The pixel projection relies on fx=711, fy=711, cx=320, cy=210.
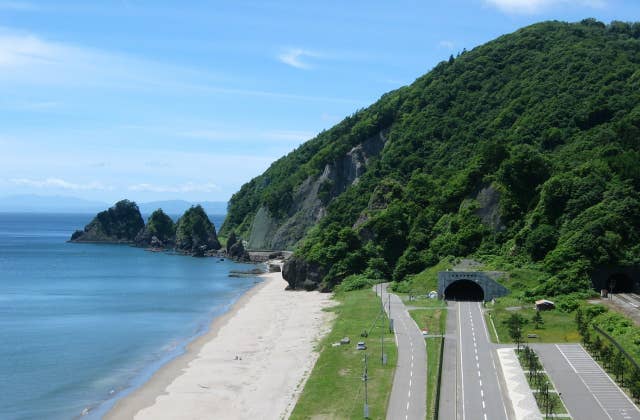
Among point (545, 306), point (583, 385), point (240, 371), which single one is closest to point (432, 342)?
point (583, 385)

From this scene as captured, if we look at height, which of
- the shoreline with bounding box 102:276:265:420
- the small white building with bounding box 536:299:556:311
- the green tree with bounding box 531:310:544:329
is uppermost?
the small white building with bounding box 536:299:556:311

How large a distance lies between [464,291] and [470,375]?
129ft

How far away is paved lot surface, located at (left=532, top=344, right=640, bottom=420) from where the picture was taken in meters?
45.2

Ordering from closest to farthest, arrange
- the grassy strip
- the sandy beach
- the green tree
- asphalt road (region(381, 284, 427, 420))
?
the grassy strip
asphalt road (region(381, 284, 427, 420))
the sandy beach
the green tree

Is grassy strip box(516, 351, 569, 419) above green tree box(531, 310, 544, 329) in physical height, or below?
below

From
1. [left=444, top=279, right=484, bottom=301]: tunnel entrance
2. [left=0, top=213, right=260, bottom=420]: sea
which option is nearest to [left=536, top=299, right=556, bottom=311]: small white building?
[left=444, top=279, right=484, bottom=301]: tunnel entrance

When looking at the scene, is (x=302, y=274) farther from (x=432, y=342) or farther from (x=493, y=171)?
(x=432, y=342)

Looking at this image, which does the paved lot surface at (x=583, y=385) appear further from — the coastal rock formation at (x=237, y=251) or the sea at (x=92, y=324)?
the coastal rock formation at (x=237, y=251)

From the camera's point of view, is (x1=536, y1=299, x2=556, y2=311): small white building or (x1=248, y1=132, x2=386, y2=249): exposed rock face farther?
(x1=248, y1=132, x2=386, y2=249): exposed rock face

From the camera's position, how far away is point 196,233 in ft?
636

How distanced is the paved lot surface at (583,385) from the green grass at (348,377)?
39.6 feet

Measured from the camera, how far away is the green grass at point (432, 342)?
47.6m

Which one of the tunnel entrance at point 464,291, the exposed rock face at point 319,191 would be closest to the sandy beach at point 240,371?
the tunnel entrance at point 464,291

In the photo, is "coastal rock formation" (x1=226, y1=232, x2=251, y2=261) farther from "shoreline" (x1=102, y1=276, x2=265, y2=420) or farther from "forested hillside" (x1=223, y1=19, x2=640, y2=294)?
"shoreline" (x1=102, y1=276, x2=265, y2=420)
